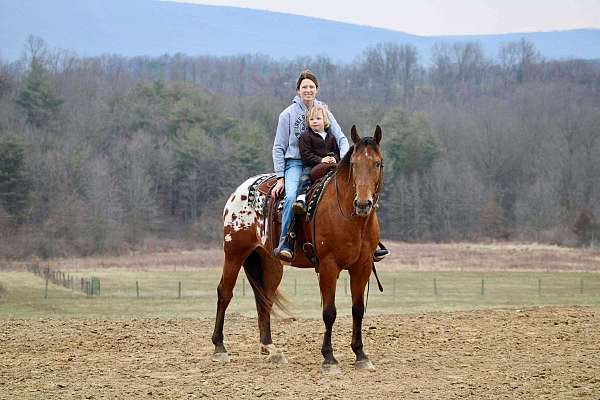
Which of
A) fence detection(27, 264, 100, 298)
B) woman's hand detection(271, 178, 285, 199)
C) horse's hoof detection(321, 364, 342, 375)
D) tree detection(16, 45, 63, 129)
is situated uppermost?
tree detection(16, 45, 63, 129)

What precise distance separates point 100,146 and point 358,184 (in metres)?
82.5

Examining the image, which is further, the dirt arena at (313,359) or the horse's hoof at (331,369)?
the horse's hoof at (331,369)

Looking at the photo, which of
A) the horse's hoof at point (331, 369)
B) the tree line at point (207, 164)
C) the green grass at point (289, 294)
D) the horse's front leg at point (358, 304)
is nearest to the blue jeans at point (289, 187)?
the horse's front leg at point (358, 304)

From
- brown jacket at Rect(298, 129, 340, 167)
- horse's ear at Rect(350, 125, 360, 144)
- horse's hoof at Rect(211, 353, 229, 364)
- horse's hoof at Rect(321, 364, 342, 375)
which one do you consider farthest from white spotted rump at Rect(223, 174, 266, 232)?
horse's hoof at Rect(321, 364, 342, 375)

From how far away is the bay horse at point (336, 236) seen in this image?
10023 millimetres

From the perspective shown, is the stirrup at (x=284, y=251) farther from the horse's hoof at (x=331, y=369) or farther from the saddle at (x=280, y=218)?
the horse's hoof at (x=331, y=369)

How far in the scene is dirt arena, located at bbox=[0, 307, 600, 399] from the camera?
30.8ft

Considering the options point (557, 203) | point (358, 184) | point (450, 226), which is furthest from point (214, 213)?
point (358, 184)

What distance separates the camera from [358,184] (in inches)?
388

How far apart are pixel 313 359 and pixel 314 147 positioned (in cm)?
264

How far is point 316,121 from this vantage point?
1084 cm

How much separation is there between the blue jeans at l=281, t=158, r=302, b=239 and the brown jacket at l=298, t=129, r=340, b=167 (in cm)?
16

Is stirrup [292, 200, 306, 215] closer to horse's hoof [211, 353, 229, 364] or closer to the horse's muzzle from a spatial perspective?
the horse's muzzle

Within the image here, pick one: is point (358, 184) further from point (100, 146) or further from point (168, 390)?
point (100, 146)
